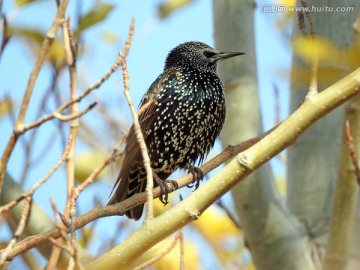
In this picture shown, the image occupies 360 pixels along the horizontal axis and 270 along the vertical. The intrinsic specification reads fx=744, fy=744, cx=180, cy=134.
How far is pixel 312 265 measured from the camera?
165 inches

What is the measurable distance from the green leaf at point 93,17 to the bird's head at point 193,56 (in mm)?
1328

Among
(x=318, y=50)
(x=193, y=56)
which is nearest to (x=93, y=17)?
(x=193, y=56)

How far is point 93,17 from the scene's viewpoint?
3.38 m

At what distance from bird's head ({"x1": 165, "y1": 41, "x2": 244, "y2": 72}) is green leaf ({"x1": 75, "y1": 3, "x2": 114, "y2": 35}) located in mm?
1328

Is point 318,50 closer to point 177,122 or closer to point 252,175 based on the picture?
point 252,175

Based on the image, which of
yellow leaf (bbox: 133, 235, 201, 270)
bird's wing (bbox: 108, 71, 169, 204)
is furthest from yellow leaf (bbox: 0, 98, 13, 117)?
yellow leaf (bbox: 133, 235, 201, 270)

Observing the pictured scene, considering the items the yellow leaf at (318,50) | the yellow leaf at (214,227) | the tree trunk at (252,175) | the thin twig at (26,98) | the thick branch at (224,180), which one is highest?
the yellow leaf at (318,50)

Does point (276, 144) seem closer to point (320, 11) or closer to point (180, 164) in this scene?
point (320, 11)

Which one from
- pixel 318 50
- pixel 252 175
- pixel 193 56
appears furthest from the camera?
pixel 193 56

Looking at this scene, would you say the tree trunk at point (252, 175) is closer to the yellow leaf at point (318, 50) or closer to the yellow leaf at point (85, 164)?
the yellow leaf at point (85, 164)

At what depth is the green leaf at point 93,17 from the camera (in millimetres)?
3369

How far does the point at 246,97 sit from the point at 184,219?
206 centimetres

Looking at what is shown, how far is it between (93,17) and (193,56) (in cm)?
162

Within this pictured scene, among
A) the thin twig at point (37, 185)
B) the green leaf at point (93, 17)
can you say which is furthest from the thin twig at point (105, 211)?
the green leaf at point (93, 17)
